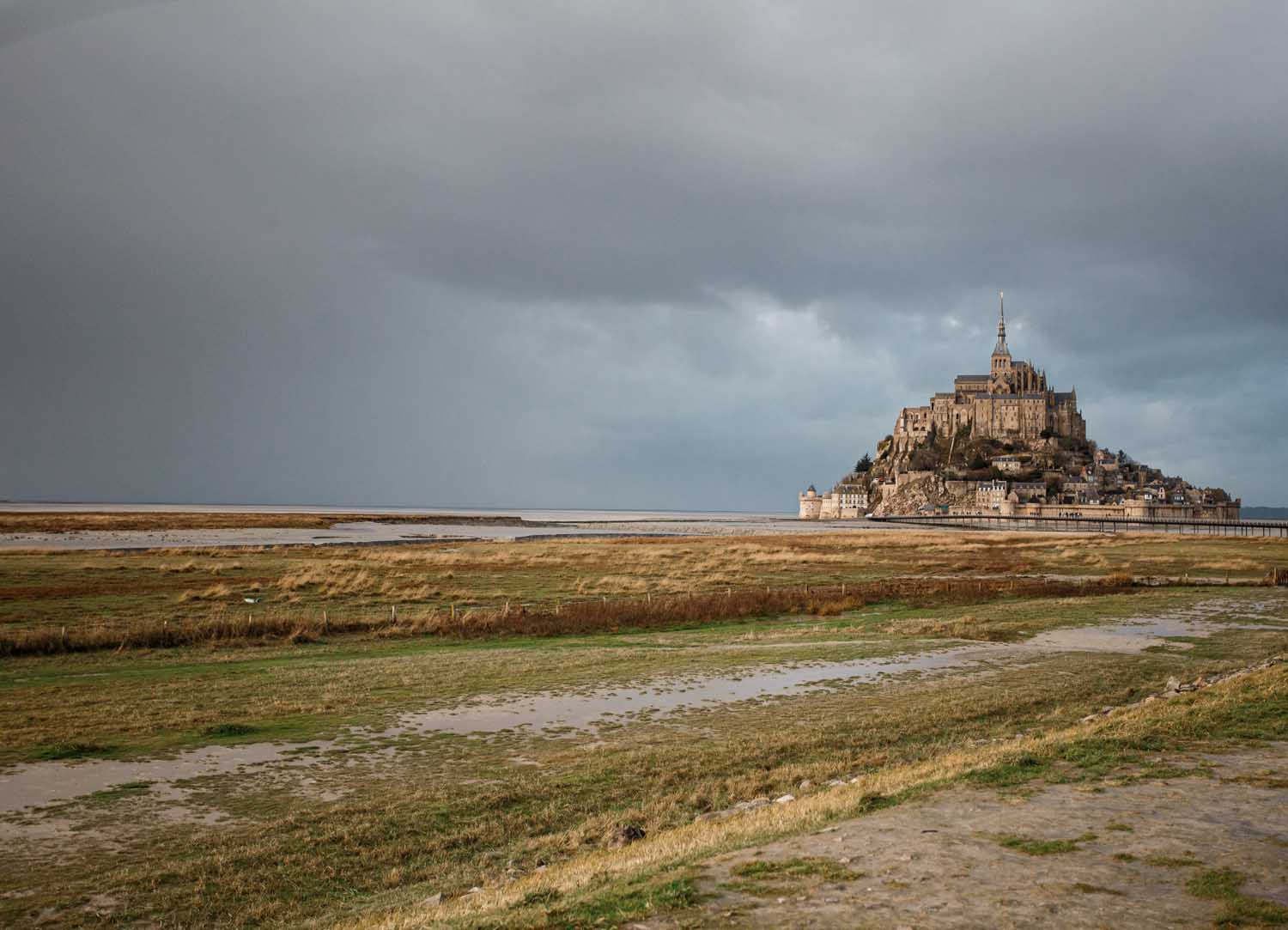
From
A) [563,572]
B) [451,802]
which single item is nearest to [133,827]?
[451,802]

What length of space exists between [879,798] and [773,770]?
3005mm

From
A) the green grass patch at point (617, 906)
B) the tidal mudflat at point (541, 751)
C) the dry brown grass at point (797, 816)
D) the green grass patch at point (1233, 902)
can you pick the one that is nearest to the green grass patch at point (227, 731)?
the tidal mudflat at point (541, 751)

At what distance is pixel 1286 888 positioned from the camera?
647 centimetres

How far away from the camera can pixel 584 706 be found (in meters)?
17.4

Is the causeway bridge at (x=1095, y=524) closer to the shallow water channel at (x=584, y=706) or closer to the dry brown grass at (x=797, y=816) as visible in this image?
the shallow water channel at (x=584, y=706)

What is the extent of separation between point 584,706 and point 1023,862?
1122 centimetres

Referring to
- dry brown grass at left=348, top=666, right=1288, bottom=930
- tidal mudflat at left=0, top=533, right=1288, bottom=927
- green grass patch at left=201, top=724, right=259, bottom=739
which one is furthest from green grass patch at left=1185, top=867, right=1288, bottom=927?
green grass patch at left=201, top=724, right=259, bottom=739

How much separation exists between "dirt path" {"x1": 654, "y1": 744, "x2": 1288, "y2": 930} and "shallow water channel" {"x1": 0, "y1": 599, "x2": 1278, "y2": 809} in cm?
754

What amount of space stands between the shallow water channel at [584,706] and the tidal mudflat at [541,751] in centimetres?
9

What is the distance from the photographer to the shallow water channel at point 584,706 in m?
12.2

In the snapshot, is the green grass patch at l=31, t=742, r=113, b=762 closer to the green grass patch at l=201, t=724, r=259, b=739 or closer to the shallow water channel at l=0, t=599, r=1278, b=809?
the shallow water channel at l=0, t=599, r=1278, b=809

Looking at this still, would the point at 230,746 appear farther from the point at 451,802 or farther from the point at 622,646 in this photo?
the point at 622,646

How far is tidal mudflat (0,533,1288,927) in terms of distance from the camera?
27.8ft

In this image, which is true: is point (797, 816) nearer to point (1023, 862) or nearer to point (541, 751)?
point (1023, 862)
